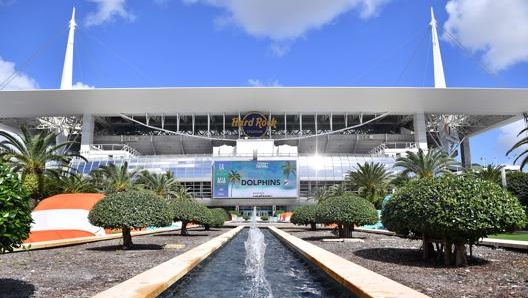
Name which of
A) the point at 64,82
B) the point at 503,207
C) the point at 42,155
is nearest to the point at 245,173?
the point at 64,82

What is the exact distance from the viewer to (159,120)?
108m

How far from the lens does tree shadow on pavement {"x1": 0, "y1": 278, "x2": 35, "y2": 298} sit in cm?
860

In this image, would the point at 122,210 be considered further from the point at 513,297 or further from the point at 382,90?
the point at 382,90

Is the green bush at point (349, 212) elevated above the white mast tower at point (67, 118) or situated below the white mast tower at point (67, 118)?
below

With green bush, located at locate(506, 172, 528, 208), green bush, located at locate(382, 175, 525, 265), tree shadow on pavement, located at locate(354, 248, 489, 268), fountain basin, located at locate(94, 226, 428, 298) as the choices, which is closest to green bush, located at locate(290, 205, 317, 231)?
tree shadow on pavement, located at locate(354, 248, 489, 268)

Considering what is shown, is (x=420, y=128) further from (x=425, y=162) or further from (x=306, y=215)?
(x=306, y=215)

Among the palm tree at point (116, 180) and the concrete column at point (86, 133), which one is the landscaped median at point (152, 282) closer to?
the palm tree at point (116, 180)

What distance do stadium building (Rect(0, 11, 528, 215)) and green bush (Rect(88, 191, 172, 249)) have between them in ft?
232

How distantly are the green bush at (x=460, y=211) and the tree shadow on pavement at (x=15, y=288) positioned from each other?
9634 millimetres

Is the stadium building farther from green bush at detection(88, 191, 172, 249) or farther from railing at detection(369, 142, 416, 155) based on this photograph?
green bush at detection(88, 191, 172, 249)

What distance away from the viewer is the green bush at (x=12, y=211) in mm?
7125

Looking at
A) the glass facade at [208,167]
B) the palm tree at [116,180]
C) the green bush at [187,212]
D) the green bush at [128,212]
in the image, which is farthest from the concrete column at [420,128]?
the green bush at [128,212]

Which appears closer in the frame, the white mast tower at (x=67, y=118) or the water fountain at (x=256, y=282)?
the water fountain at (x=256, y=282)

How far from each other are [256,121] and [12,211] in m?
93.0
